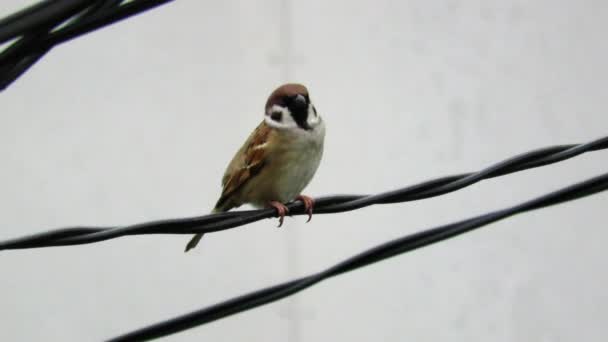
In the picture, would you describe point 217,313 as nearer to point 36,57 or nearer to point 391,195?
point 391,195

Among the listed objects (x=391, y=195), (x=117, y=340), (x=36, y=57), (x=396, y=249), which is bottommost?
(x=117, y=340)

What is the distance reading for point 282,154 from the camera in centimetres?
257

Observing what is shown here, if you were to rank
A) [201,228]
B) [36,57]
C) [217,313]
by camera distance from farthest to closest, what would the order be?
[201,228] → [217,313] → [36,57]

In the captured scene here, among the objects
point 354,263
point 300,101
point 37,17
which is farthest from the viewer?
point 300,101

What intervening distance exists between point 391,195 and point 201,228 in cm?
39

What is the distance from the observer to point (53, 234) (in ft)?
4.16

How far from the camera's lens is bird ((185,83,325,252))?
8.41ft

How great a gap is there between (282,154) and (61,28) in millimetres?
1520

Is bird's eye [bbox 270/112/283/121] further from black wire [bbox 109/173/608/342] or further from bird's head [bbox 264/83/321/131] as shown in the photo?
black wire [bbox 109/173/608/342]

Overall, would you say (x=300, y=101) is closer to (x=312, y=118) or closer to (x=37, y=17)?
→ (x=312, y=118)

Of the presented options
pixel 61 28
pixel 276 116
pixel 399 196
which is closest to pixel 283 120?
pixel 276 116

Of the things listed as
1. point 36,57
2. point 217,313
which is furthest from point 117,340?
point 36,57

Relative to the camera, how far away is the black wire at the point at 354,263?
4.43ft

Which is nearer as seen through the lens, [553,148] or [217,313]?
[217,313]
